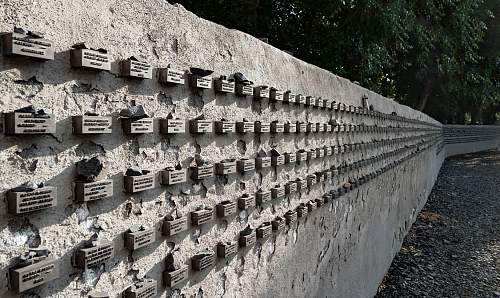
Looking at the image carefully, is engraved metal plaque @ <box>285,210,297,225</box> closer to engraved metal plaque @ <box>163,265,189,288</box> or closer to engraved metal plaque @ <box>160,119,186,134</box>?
engraved metal plaque @ <box>163,265,189,288</box>

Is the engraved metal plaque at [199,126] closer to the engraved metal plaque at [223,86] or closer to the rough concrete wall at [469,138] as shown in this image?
the engraved metal plaque at [223,86]

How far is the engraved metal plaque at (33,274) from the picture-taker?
126 cm

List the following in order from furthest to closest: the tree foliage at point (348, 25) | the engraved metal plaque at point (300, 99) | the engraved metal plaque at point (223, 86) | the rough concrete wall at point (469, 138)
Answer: the rough concrete wall at point (469, 138), the tree foliage at point (348, 25), the engraved metal plaque at point (300, 99), the engraved metal plaque at point (223, 86)

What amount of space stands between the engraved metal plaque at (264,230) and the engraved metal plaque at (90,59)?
145 cm

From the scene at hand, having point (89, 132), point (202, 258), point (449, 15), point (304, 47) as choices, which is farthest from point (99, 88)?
point (449, 15)

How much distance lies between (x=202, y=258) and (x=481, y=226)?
8.48 m

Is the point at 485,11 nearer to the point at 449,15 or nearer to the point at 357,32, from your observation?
the point at 449,15

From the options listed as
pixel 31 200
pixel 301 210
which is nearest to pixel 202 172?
pixel 31 200

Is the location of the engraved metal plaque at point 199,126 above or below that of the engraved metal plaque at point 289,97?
below

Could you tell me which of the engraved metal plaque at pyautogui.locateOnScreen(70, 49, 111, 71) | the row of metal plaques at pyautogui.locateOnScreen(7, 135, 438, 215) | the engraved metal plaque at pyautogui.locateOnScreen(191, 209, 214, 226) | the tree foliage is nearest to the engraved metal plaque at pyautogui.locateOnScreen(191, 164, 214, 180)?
the row of metal plaques at pyautogui.locateOnScreen(7, 135, 438, 215)

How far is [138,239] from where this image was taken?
67.6 inches

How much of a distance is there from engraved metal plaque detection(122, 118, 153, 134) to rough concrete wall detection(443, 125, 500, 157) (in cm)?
1962

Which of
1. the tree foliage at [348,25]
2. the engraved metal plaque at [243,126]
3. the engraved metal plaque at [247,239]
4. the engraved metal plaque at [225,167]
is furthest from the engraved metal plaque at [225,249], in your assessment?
the tree foliage at [348,25]

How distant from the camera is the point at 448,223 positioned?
30.6 feet
